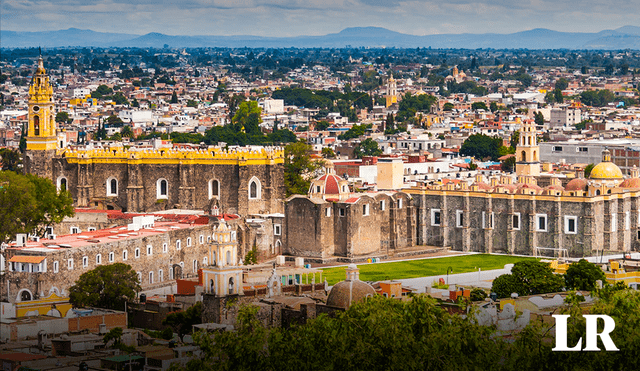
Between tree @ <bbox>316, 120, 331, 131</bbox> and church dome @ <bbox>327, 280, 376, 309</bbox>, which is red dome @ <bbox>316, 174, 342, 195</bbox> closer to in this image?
church dome @ <bbox>327, 280, 376, 309</bbox>

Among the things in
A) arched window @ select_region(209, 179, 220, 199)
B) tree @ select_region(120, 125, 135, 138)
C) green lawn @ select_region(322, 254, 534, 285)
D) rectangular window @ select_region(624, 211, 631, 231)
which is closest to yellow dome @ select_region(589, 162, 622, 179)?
rectangular window @ select_region(624, 211, 631, 231)

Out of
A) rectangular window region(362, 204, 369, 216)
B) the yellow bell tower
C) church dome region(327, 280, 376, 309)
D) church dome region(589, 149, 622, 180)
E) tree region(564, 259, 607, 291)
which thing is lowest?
tree region(564, 259, 607, 291)

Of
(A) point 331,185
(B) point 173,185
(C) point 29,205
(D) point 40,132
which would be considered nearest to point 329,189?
(A) point 331,185

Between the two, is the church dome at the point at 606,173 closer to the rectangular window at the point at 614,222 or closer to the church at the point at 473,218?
the church at the point at 473,218

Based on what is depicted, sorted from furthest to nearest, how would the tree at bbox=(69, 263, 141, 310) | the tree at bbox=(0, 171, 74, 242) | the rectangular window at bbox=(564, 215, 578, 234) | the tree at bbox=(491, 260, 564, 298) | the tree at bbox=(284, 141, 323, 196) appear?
the tree at bbox=(284, 141, 323, 196)
the rectangular window at bbox=(564, 215, 578, 234)
the tree at bbox=(0, 171, 74, 242)
the tree at bbox=(491, 260, 564, 298)
the tree at bbox=(69, 263, 141, 310)

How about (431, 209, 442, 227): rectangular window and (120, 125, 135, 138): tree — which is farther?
(120, 125, 135, 138): tree

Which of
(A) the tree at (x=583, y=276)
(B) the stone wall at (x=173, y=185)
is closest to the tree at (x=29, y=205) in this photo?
(B) the stone wall at (x=173, y=185)
